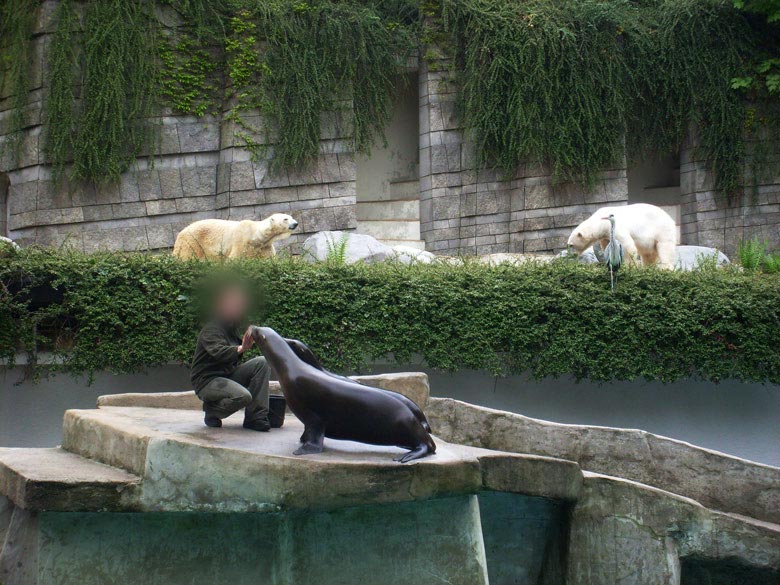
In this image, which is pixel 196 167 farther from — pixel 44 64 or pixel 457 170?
pixel 457 170

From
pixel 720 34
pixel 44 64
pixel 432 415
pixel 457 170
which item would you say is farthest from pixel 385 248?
pixel 720 34

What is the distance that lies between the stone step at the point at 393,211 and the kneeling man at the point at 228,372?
35.4ft

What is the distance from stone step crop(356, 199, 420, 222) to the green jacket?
1096 centimetres

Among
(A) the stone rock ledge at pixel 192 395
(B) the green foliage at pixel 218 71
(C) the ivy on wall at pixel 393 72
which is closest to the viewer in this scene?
(A) the stone rock ledge at pixel 192 395

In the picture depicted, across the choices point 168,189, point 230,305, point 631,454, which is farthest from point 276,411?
point 168,189

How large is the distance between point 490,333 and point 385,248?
144 inches

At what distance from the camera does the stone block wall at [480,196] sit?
15281 mm

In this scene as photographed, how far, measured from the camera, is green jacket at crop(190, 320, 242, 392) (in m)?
5.68

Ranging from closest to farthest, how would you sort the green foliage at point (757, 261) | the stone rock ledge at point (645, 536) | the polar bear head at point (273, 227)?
the stone rock ledge at point (645, 536), the polar bear head at point (273, 227), the green foliage at point (757, 261)

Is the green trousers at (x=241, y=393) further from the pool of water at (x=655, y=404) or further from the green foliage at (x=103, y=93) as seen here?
the green foliage at (x=103, y=93)

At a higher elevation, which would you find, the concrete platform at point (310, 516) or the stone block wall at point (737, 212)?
the stone block wall at point (737, 212)

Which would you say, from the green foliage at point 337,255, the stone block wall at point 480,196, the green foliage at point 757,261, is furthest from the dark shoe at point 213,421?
the stone block wall at point 480,196

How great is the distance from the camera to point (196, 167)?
14.8 metres

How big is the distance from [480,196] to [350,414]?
34.8 ft
